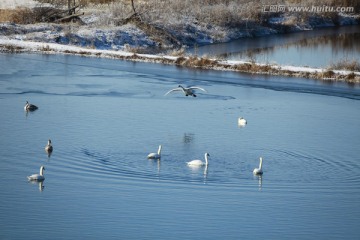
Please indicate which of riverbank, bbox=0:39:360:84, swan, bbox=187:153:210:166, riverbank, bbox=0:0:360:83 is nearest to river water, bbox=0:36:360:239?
swan, bbox=187:153:210:166

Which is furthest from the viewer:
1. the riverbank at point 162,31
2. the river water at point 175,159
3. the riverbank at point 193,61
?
the riverbank at point 162,31

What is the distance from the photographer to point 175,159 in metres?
Answer: 25.1

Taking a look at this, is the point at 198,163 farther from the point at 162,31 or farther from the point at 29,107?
the point at 162,31

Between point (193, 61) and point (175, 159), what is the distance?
2244cm

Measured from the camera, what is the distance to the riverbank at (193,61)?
43.4 m

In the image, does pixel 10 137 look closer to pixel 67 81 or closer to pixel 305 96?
pixel 67 81

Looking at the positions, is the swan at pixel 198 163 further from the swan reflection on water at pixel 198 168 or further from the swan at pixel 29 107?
the swan at pixel 29 107

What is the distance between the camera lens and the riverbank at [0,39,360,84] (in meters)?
43.4

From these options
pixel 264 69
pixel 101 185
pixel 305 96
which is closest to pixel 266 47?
pixel 264 69

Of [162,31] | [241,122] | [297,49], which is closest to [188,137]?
[241,122]

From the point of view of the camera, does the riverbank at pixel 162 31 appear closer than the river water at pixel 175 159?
No

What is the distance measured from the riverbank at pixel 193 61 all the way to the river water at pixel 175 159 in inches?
104

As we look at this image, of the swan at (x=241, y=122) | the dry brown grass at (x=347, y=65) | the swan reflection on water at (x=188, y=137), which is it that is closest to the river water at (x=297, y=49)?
the dry brown grass at (x=347, y=65)

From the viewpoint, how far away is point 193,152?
26000mm
